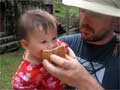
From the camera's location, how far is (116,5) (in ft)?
10.6

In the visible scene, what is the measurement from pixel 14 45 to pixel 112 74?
10.5m

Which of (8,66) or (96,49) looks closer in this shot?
(96,49)

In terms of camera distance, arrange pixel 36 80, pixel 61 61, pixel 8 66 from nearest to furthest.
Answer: pixel 61 61 < pixel 36 80 < pixel 8 66

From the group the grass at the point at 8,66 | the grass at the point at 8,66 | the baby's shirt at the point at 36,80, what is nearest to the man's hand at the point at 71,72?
the baby's shirt at the point at 36,80

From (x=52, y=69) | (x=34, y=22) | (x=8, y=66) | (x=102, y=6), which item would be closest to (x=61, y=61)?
(x=52, y=69)

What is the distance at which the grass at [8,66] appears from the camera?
969cm

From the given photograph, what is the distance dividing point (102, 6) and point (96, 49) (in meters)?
0.33

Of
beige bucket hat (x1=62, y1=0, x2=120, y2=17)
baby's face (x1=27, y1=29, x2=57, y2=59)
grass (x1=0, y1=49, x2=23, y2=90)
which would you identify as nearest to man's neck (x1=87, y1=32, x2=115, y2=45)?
beige bucket hat (x1=62, y1=0, x2=120, y2=17)

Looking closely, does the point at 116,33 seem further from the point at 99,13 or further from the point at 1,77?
the point at 1,77

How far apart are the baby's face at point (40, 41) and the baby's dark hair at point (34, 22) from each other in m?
0.04

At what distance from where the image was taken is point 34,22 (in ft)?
10.7

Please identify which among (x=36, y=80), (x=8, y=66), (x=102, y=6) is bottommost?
(x=8, y=66)

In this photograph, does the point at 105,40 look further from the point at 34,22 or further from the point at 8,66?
the point at 8,66

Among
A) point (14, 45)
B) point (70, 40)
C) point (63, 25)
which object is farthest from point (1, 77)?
point (70, 40)
